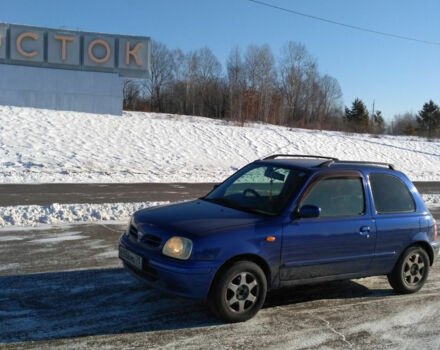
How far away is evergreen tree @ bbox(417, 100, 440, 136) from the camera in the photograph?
274ft

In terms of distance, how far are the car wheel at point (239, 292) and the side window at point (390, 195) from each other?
1.89 m

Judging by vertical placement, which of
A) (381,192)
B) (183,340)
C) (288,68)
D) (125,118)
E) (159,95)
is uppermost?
(288,68)

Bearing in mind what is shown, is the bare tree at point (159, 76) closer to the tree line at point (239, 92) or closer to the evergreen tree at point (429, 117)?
the tree line at point (239, 92)

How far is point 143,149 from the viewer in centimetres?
2472

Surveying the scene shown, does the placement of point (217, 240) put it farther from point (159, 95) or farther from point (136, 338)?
point (159, 95)

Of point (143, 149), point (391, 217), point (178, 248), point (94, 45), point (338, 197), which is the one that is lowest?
point (178, 248)

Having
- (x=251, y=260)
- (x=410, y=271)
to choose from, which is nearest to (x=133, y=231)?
(x=251, y=260)

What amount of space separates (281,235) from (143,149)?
67.9 ft

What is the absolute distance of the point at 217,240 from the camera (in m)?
4.36

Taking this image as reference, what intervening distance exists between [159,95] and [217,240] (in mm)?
76393

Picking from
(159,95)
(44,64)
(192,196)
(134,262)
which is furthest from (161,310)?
(159,95)

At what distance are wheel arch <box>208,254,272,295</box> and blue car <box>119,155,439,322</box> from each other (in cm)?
1

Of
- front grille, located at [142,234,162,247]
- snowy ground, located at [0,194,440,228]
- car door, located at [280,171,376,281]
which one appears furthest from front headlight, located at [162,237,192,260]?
snowy ground, located at [0,194,440,228]

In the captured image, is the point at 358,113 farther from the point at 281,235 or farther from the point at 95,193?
the point at 281,235
